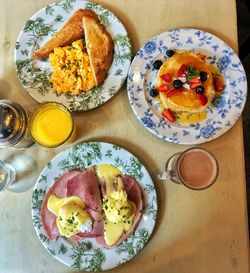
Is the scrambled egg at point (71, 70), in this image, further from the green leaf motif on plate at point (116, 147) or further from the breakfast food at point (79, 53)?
the green leaf motif on plate at point (116, 147)

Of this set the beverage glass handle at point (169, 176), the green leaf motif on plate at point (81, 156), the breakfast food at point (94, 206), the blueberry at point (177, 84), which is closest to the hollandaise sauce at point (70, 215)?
the breakfast food at point (94, 206)

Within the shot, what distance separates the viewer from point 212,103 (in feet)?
4.42

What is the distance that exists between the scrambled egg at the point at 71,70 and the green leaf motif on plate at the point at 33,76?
28 millimetres

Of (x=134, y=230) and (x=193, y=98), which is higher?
(x=193, y=98)

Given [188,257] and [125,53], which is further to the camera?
[125,53]

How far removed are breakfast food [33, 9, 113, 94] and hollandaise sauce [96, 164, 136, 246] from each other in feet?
1.26

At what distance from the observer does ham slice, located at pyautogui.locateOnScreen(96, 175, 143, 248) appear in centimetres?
124

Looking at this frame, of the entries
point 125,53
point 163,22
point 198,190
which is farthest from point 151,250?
point 163,22

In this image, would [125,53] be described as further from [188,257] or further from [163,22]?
[188,257]

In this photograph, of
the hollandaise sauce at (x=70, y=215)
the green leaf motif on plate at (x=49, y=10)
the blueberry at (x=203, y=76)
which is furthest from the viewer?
the green leaf motif on plate at (x=49, y=10)

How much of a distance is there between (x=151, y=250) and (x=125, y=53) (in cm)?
69

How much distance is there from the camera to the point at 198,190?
125 centimetres

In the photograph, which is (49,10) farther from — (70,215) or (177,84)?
(70,215)

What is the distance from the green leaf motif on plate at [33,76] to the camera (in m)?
1.37
